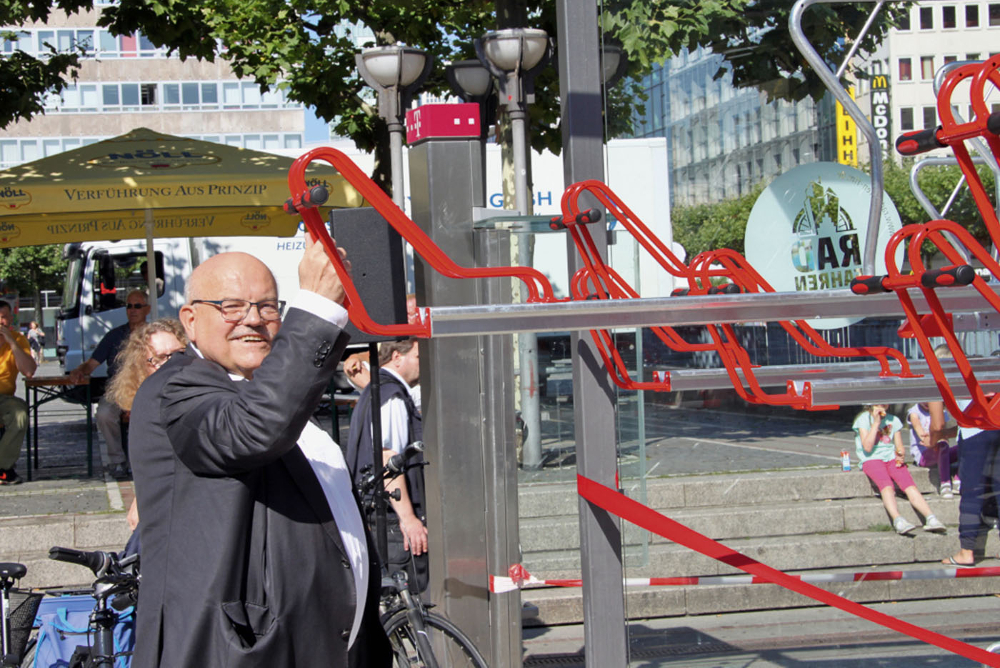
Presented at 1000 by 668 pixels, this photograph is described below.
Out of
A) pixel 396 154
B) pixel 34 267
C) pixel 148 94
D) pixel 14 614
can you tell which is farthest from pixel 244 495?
pixel 148 94

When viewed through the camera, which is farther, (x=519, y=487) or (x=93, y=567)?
(x=519, y=487)

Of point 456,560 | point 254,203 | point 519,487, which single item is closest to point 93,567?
point 456,560

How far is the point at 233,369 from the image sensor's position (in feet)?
7.60

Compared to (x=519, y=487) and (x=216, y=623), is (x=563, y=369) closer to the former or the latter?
(x=519, y=487)

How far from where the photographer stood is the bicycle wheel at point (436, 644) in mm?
4000

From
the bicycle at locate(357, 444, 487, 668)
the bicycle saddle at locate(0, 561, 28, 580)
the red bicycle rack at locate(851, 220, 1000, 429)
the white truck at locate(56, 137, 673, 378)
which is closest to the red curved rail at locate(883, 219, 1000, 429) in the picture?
the red bicycle rack at locate(851, 220, 1000, 429)

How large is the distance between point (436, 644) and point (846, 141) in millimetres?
2328

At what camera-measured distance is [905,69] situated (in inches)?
131

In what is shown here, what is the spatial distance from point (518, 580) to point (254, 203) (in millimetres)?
5370

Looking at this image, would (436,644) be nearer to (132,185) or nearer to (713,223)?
(713,223)

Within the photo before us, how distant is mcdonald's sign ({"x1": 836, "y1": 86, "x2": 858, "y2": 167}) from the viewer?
11.2 ft

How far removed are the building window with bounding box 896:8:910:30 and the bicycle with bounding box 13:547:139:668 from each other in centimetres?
310

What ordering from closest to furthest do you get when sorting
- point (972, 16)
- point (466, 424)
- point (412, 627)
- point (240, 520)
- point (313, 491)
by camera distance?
point (240, 520)
point (313, 491)
point (972, 16)
point (412, 627)
point (466, 424)

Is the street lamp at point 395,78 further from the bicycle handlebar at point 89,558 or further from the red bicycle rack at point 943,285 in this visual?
the red bicycle rack at point 943,285
